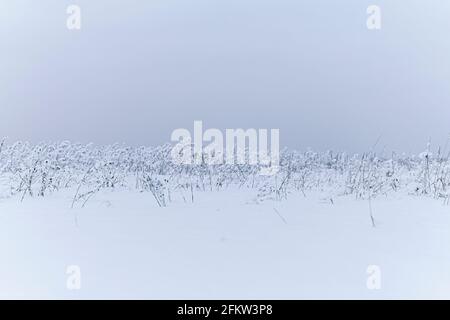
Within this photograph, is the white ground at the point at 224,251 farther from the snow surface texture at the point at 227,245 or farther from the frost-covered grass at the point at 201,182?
the frost-covered grass at the point at 201,182

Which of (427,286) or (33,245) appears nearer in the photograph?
(427,286)

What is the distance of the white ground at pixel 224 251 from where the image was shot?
2.02 m

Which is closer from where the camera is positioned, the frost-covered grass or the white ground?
the white ground

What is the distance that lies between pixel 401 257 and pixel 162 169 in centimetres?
690

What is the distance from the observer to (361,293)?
196 centimetres

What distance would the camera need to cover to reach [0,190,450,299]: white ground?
2023mm

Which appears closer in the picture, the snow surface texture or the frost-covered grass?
the snow surface texture

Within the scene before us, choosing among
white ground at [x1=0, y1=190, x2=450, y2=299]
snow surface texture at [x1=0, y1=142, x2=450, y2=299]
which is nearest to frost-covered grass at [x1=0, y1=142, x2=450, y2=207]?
snow surface texture at [x1=0, y1=142, x2=450, y2=299]

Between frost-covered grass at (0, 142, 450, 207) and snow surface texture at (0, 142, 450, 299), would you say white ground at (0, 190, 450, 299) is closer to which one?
snow surface texture at (0, 142, 450, 299)

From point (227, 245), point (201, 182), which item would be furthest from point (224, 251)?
point (201, 182)

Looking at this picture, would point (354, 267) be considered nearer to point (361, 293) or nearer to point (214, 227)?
point (361, 293)

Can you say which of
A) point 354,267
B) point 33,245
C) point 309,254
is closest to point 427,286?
point 354,267
